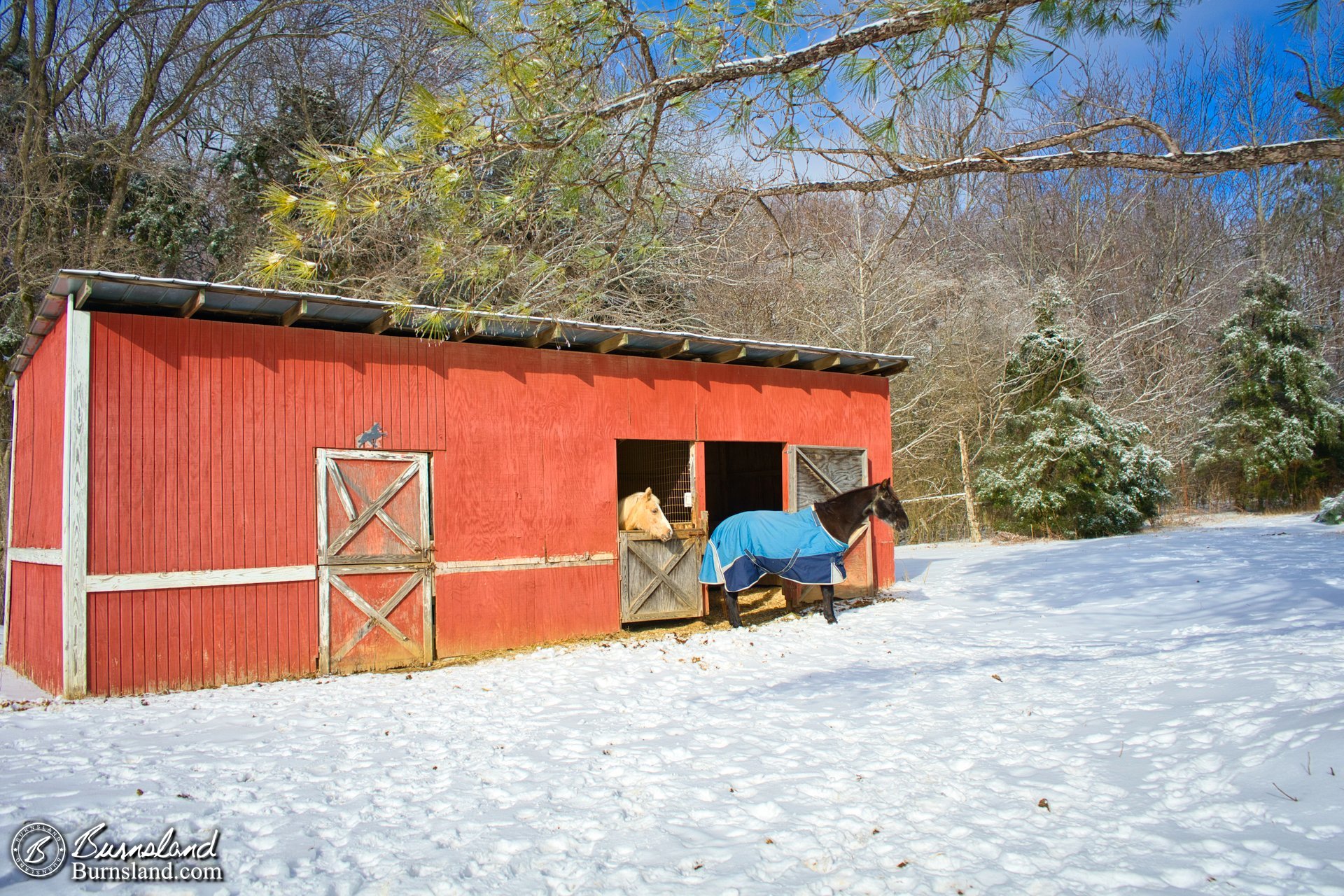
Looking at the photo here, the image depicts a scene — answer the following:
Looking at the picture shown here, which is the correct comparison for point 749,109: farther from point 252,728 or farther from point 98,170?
point 98,170

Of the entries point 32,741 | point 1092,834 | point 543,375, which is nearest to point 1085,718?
point 1092,834

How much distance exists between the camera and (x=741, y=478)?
1321cm

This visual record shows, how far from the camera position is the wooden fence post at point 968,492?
762 inches

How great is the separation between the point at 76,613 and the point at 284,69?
43.3 ft

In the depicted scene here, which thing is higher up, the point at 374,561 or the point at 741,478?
the point at 741,478

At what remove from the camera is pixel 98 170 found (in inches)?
567

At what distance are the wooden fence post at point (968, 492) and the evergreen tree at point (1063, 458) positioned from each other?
0.74 meters

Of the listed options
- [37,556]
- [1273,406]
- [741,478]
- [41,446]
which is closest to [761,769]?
[37,556]

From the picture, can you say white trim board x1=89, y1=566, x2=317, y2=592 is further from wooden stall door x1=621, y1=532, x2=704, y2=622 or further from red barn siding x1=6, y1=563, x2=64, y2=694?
wooden stall door x1=621, y1=532, x2=704, y2=622

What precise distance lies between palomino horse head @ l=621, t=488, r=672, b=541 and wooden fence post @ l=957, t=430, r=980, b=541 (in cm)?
1169

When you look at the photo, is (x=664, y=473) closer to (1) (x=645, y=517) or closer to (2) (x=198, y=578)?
(1) (x=645, y=517)

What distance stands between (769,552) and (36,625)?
21.3ft

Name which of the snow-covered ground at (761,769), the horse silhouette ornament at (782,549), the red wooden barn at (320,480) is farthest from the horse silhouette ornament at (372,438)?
the horse silhouette ornament at (782,549)

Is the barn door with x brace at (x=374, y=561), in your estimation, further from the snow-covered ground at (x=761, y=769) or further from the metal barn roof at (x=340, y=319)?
the metal barn roof at (x=340, y=319)
